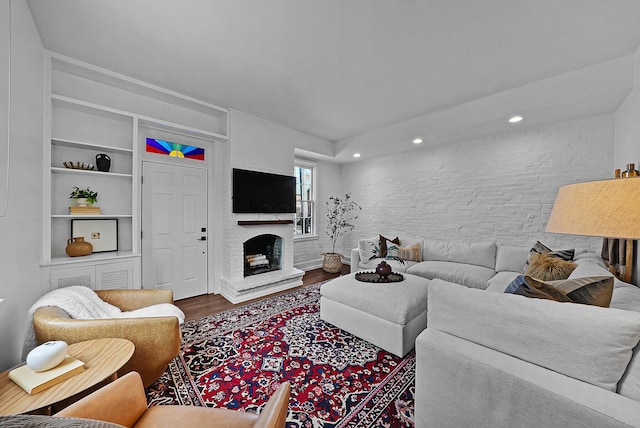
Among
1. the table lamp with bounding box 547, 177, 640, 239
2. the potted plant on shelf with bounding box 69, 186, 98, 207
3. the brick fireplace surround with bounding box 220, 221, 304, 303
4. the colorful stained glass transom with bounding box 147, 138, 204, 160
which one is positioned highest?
the colorful stained glass transom with bounding box 147, 138, 204, 160

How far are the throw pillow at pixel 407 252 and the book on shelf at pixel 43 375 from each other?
12.1ft

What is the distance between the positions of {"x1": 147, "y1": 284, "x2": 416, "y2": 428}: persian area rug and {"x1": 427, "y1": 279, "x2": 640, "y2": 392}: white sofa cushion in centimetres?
82

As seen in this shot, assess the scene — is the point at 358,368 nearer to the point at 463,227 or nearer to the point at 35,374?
the point at 35,374

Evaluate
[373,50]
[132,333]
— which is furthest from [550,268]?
[132,333]

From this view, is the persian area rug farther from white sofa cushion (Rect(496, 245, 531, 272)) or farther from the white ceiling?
the white ceiling

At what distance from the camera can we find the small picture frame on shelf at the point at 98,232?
260cm

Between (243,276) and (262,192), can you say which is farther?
(262,192)

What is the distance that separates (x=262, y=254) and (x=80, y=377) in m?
3.02

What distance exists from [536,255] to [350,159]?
12.0 ft

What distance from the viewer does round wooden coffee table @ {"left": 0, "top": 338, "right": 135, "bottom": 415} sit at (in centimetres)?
101

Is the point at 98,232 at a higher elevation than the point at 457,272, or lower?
higher

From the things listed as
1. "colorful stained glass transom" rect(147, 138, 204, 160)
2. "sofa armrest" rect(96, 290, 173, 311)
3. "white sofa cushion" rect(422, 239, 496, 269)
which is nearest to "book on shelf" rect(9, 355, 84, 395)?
"sofa armrest" rect(96, 290, 173, 311)

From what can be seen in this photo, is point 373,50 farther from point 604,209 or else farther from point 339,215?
point 339,215

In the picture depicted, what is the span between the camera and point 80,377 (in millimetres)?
1177
